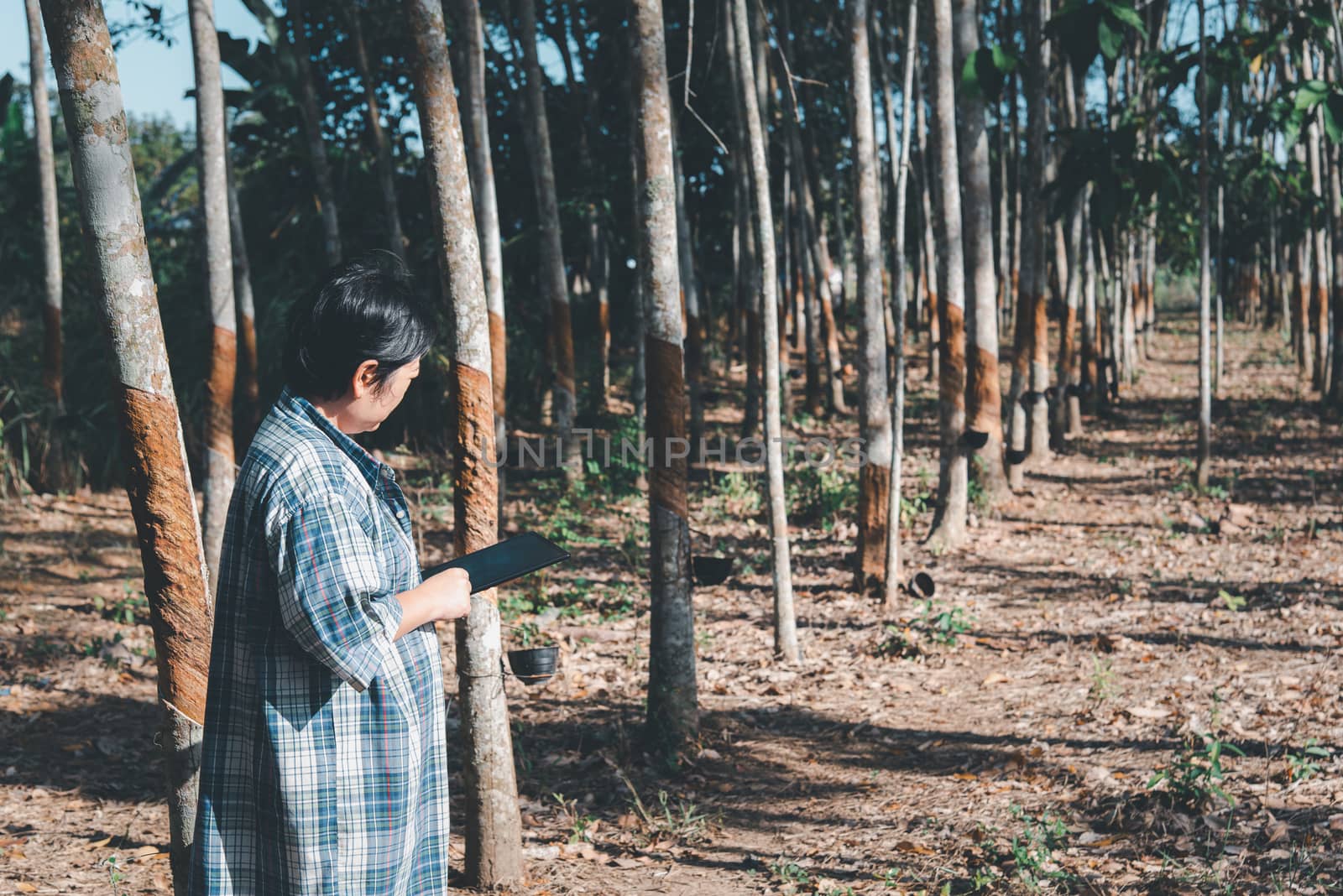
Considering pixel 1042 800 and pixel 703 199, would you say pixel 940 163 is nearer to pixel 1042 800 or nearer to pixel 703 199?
pixel 1042 800

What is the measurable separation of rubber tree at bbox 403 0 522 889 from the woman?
1.42 m

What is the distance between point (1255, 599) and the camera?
6.86 m

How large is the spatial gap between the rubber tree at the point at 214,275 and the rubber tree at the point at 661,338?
3340 mm

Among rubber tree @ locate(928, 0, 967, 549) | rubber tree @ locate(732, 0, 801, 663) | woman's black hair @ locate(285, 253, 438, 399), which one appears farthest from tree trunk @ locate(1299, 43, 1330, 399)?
woman's black hair @ locate(285, 253, 438, 399)

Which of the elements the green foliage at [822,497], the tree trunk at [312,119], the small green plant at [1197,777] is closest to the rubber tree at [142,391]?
the small green plant at [1197,777]

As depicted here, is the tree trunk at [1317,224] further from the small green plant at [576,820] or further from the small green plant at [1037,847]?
the small green plant at [576,820]

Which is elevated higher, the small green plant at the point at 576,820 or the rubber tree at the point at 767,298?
the rubber tree at the point at 767,298

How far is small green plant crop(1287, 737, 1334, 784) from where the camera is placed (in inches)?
170

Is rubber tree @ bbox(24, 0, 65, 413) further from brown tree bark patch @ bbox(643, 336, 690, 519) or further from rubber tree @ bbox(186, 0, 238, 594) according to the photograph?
brown tree bark patch @ bbox(643, 336, 690, 519)

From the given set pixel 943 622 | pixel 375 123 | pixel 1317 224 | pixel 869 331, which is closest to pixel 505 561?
pixel 943 622

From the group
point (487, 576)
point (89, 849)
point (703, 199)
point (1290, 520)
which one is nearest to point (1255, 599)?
point (1290, 520)

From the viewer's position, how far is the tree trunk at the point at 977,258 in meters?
8.62

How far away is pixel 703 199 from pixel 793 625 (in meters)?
14.5

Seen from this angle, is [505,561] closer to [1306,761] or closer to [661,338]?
[661,338]
